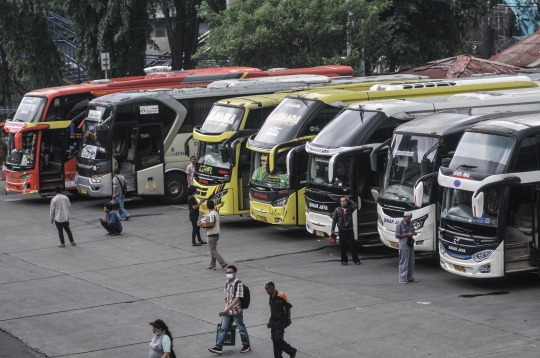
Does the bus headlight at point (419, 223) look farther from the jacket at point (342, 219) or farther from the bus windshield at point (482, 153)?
the jacket at point (342, 219)

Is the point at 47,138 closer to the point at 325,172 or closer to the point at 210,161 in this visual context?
the point at 210,161

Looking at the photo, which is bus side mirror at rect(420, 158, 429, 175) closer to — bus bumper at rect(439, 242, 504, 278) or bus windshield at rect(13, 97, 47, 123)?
bus bumper at rect(439, 242, 504, 278)

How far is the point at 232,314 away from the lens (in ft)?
45.6

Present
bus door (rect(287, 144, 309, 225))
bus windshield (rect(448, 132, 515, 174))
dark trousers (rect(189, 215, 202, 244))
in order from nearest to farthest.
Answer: bus windshield (rect(448, 132, 515, 174)) < dark trousers (rect(189, 215, 202, 244)) < bus door (rect(287, 144, 309, 225))

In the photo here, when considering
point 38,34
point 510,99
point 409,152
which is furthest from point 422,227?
point 38,34

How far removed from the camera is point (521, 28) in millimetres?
46562

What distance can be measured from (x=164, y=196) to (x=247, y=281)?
10.7m

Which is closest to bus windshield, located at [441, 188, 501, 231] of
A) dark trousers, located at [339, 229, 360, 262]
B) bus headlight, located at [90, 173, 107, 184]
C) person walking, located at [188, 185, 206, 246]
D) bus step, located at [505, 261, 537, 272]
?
bus step, located at [505, 261, 537, 272]

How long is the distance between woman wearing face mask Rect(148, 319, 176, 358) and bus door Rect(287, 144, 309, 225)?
10.8 metres

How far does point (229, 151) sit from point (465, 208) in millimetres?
8735

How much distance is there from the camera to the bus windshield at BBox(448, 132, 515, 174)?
1695cm

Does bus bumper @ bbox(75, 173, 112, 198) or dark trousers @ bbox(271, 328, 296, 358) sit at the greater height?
dark trousers @ bbox(271, 328, 296, 358)

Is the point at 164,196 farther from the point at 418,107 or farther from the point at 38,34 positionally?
the point at 38,34

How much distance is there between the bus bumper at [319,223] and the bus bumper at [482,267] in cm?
412
